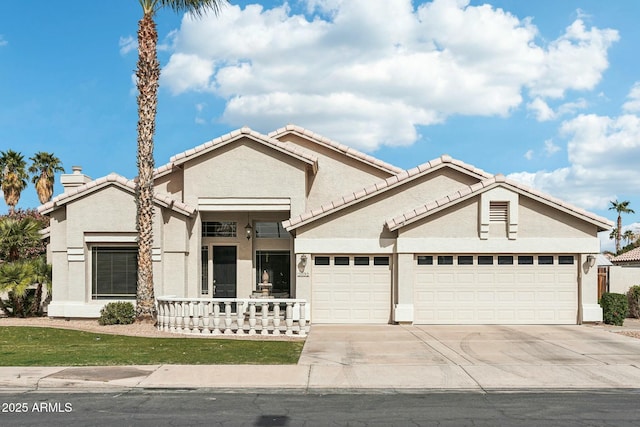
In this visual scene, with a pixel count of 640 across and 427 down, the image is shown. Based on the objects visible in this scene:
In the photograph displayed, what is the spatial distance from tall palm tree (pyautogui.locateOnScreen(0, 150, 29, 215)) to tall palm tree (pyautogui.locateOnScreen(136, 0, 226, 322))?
3063 cm

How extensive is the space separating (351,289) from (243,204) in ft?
15.7

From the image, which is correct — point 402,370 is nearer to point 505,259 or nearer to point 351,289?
point 351,289

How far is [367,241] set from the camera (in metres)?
20.4

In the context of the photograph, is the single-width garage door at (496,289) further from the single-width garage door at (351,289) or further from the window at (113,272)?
the window at (113,272)

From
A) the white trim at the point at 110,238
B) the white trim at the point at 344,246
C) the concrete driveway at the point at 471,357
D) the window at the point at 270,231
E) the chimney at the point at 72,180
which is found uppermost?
the chimney at the point at 72,180

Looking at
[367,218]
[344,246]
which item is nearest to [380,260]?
[344,246]

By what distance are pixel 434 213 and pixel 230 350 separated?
850cm

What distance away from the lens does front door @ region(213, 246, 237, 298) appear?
23.8 metres

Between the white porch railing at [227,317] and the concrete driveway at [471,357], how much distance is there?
0.78m

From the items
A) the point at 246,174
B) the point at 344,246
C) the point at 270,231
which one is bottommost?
the point at 344,246

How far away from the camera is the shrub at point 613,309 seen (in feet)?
66.6

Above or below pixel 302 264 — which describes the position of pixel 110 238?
above

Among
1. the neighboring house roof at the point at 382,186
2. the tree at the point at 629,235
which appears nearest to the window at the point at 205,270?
the neighboring house roof at the point at 382,186

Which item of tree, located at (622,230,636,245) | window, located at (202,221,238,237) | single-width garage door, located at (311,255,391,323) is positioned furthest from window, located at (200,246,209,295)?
tree, located at (622,230,636,245)
